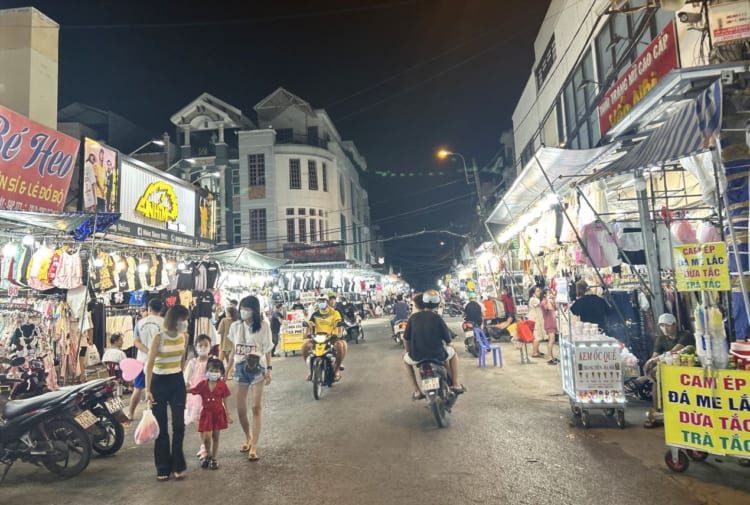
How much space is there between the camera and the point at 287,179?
112ft

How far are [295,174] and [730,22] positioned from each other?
3009cm

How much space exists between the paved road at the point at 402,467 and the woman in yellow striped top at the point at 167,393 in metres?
0.22

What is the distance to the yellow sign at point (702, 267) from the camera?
5129 mm

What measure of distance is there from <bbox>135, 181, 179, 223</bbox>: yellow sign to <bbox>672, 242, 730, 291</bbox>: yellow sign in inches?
610

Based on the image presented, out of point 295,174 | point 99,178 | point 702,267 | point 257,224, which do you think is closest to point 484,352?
point 702,267

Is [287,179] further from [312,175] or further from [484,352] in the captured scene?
[484,352]

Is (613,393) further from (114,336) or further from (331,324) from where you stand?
(114,336)

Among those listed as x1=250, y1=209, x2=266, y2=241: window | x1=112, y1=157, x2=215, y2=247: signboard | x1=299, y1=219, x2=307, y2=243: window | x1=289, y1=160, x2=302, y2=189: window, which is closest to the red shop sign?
x1=112, y1=157, x2=215, y2=247: signboard

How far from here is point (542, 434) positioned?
21.1 feet

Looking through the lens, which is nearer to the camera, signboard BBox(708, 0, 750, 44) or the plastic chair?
signboard BBox(708, 0, 750, 44)

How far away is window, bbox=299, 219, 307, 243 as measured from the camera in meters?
34.1

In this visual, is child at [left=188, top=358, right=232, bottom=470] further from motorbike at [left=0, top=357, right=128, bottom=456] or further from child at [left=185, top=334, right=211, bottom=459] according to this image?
motorbike at [left=0, top=357, right=128, bottom=456]

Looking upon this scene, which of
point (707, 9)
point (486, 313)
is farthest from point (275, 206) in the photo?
point (707, 9)

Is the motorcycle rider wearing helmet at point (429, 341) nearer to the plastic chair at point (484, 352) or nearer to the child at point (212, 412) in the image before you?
the child at point (212, 412)
